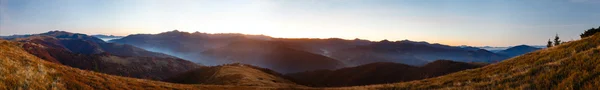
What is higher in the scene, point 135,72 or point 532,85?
point 532,85

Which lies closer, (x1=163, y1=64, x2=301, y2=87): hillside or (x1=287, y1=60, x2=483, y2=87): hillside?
(x1=163, y1=64, x2=301, y2=87): hillside

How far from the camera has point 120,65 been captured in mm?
198750

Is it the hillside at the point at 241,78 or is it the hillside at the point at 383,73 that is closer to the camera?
the hillside at the point at 241,78

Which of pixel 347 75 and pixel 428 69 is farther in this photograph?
pixel 347 75

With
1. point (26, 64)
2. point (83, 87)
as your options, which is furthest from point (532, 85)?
point (26, 64)

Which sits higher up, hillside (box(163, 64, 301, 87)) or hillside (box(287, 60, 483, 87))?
hillside (box(163, 64, 301, 87))

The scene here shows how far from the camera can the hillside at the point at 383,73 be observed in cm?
11100

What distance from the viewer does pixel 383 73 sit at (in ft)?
422

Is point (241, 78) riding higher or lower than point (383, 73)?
higher

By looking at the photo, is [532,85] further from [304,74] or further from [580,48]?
[304,74]

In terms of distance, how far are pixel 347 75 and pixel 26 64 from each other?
126m

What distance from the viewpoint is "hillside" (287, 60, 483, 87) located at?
364ft

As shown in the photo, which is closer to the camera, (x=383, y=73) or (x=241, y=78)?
(x=241, y=78)

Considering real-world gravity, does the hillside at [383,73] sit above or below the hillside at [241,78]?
below
